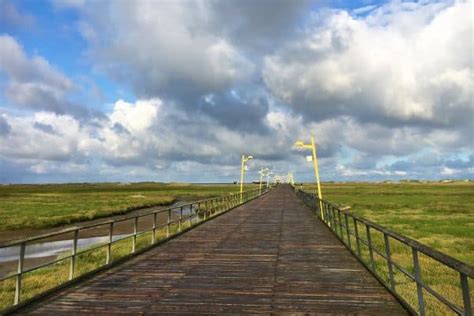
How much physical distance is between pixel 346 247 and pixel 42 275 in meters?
11.6

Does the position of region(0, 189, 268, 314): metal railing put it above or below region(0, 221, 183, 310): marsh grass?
above

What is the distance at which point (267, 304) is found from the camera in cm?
766

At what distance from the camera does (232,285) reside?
913cm

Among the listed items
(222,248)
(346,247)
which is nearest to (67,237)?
(222,248)

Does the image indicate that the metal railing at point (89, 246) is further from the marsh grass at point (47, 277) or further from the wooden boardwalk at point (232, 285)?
the wooden boardwalk at point (232, 285)

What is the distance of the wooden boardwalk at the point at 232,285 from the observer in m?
7.45

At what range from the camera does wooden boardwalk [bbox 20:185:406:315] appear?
745cm

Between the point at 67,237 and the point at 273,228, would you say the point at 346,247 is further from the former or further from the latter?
the point at 67,237

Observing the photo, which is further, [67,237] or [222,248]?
[67,237]

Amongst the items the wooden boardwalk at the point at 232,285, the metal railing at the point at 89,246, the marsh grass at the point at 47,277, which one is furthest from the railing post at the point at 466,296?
the marsh grass at the point at 47,277

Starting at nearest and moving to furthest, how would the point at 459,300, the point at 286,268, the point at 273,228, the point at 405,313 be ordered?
the point at 405,313 → the point at 286,268 → the point at 459,300 → the point at 273,228

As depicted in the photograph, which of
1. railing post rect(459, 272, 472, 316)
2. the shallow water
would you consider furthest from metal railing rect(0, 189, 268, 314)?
railing post rect(459, 272, 472, 316)

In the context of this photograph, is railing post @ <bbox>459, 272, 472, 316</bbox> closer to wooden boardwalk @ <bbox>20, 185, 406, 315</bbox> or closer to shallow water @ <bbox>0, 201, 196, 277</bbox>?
wooden boardwalk @ <bbox>20, 185, 406, 315</bbox>

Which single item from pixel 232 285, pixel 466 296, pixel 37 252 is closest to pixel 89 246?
pixel 37 252
